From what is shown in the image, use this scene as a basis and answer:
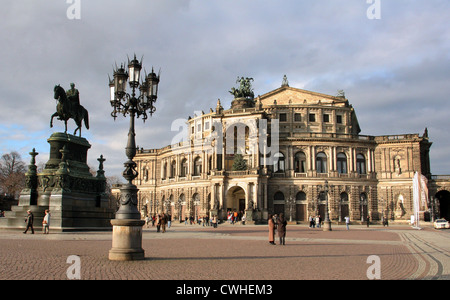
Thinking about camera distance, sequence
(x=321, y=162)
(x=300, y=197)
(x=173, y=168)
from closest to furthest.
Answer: (x=300, y=197)
(x=321, y=162)
(x=173, y=168)

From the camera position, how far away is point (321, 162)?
66.6 metres

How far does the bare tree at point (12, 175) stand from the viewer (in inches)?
2953

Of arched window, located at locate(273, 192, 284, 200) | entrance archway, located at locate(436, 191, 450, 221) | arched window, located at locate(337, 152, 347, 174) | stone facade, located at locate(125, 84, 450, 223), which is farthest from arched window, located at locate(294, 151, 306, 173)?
entrance archway, located at locate(436, 191, 450, 221)

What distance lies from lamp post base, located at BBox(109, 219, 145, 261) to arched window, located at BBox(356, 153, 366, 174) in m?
59.9

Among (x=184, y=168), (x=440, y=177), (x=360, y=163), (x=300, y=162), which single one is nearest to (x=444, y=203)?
(x=440, y=177)

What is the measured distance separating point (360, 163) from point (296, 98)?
54.0ft

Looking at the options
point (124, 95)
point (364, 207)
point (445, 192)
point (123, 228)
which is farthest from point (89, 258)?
point (445, 192)

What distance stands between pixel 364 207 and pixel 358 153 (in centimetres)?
896

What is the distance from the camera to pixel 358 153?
220 feet

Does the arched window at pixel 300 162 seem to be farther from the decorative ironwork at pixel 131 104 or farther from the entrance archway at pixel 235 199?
the decorative ironwork at pixel 131 104

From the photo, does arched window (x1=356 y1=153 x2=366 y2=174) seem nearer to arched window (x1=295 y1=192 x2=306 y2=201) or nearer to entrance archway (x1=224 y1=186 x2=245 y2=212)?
arched window (x1=295 y1=192 x2=306 y2=201)

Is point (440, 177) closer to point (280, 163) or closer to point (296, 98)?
point (280, 163)
